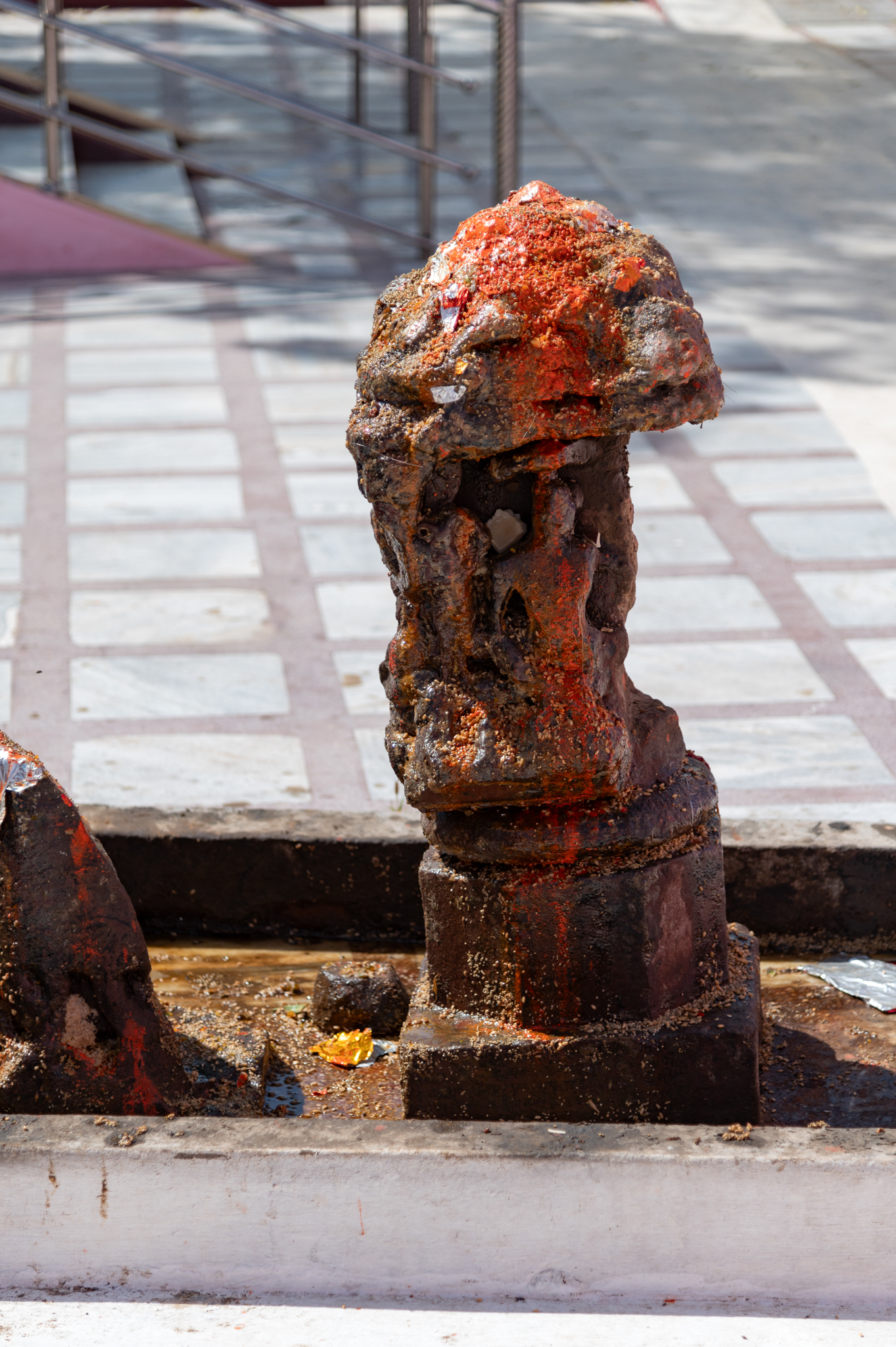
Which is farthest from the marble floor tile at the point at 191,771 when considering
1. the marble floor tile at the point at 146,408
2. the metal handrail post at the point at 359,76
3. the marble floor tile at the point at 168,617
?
the metal handrail post at the point at 359,76

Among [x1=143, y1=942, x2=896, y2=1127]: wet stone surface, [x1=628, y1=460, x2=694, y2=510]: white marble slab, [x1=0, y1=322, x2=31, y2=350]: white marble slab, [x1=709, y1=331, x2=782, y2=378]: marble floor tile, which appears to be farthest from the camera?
[x1=0, y1=322, x2=31, y2=350]: white marble slab

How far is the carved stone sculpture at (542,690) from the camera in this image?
208cm

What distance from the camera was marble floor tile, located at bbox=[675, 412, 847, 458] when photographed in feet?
20.0

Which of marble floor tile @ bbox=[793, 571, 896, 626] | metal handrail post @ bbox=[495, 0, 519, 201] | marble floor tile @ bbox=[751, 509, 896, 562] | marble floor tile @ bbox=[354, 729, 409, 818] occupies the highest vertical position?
metal handrail post @ bbox=[495, 0, 519, 201]

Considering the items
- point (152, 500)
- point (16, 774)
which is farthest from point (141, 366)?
point (16, 774)

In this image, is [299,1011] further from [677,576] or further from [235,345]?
[235,345]

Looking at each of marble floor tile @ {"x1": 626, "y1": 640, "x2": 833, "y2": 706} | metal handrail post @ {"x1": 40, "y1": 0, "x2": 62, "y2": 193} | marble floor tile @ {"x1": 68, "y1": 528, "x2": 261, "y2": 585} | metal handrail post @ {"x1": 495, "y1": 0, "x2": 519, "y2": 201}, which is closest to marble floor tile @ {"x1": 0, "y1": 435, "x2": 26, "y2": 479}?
marble floor tile @ {"x1": 68, "y1": 528, "x2": 261, "y2": 585}

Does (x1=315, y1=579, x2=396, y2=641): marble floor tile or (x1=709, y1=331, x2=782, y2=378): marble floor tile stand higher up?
(x1=709, y1=331, x2=782, y2=378): marble floor tile

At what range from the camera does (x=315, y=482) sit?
5816 mm

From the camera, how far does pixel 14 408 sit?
646cm

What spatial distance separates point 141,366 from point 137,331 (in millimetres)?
610

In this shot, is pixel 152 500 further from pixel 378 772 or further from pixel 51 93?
pixel 51 93

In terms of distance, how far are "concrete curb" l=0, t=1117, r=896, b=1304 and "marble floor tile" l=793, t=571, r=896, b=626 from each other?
2866 mm

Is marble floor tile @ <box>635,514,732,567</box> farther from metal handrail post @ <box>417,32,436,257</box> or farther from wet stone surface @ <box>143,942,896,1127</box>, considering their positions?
metal handrail post @ <box>417,32,436,257</box>
